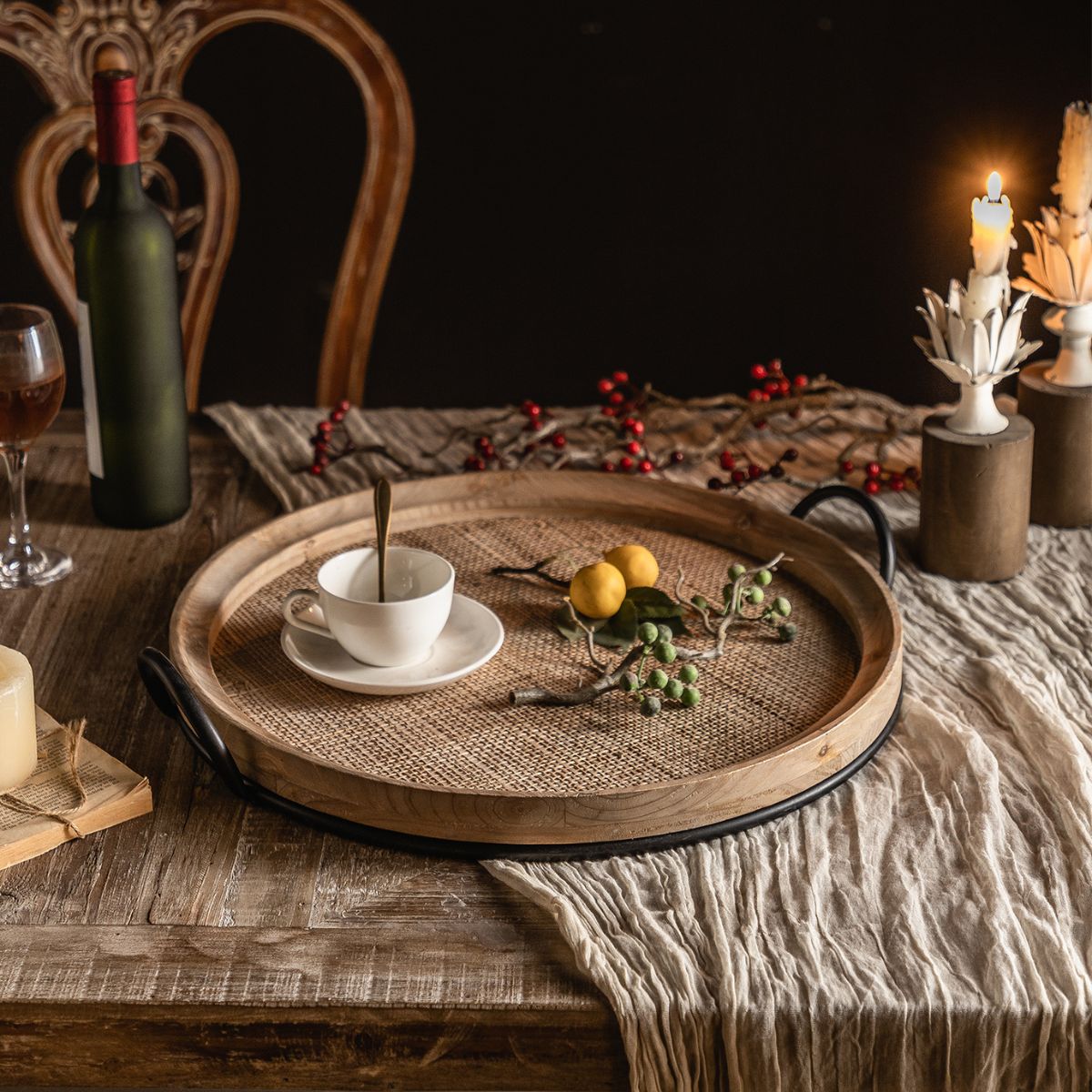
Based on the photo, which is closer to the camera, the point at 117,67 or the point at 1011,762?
the point at 1011,762

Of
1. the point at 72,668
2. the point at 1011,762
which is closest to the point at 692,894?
the point at 1011,762

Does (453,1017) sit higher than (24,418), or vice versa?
(24,418)

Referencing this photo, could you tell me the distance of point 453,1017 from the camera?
0.79 meters

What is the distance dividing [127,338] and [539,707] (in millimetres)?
574

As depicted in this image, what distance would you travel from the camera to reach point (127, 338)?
1.33 metres

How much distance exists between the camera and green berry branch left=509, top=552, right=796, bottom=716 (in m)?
1.04

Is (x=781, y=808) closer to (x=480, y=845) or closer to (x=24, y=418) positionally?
(x=480, y=845)

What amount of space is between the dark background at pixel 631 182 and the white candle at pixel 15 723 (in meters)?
0.95

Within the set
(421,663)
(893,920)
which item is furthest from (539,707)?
(893,920)

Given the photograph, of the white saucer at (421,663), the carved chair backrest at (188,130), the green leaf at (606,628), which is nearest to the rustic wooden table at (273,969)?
the white saucer at (421,663)

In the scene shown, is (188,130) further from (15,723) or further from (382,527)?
(15,723)

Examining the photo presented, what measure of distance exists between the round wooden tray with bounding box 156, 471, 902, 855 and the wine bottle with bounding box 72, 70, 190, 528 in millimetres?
191

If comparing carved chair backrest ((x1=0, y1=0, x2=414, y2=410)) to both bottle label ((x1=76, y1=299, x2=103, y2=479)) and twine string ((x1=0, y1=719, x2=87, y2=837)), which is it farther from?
twine string ((x1=0, y1=719, x2=87, y2=837))

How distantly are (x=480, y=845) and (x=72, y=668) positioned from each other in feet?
1.39
